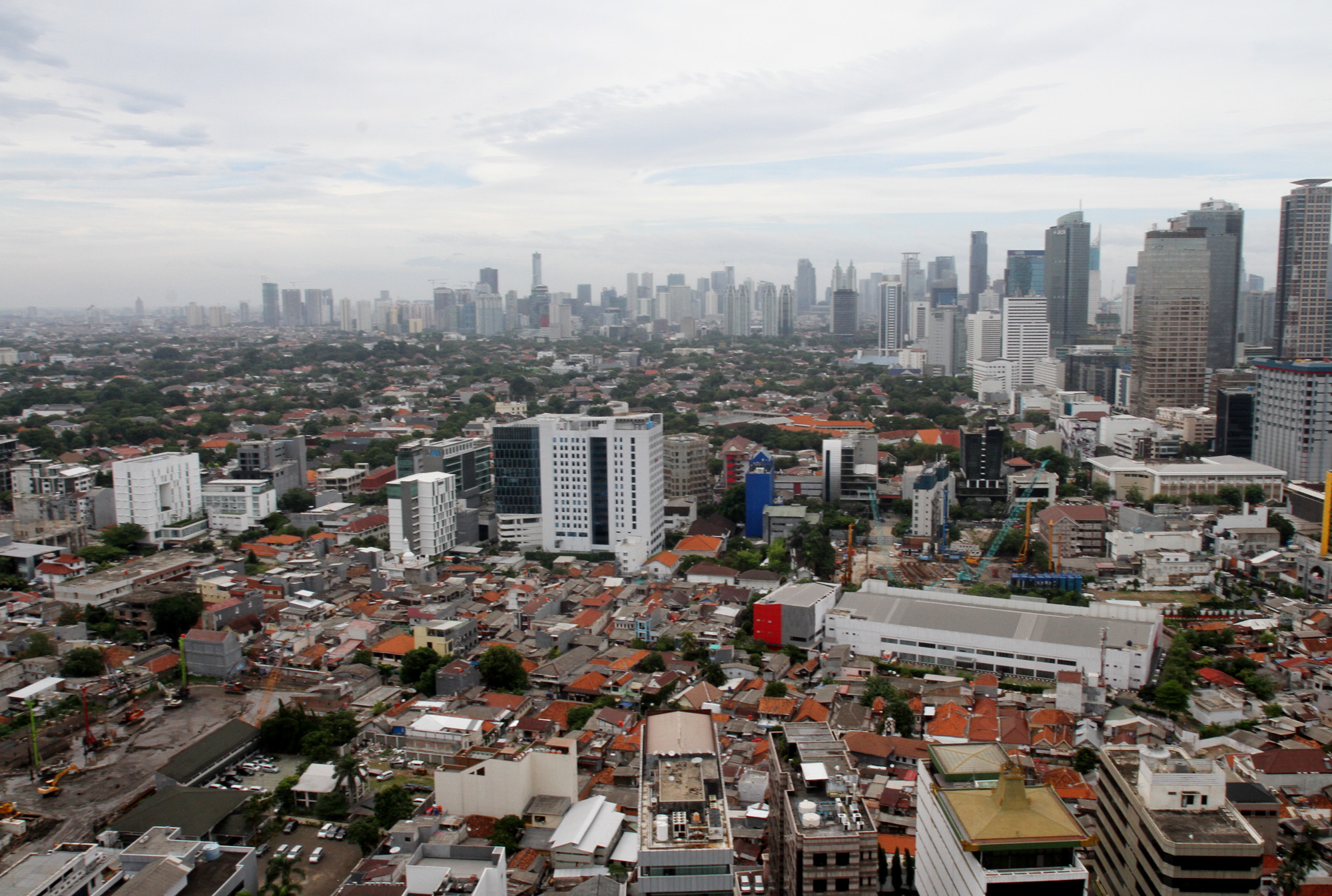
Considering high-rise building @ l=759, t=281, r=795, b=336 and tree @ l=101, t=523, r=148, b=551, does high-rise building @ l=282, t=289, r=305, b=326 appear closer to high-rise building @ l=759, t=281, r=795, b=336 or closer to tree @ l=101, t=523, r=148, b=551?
high-rise building @ l=759, t=281, r=795, b=336

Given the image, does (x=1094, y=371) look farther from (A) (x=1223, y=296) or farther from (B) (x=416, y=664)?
(B) (x=416, y=664)

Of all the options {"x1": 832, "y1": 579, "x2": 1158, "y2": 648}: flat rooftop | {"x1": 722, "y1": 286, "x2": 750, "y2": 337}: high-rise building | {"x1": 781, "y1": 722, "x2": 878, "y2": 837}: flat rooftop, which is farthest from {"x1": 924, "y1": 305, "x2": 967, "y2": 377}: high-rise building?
{"x1": 781, "y1": 722, "x2": 878, "y2": 837}: flat rooftop

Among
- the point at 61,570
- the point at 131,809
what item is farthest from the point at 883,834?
the point at 61,570

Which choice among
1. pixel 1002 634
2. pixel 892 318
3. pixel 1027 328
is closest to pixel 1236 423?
pixel 1002 634

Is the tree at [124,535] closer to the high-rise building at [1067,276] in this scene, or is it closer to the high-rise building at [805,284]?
the high-rise building at [1067,276]

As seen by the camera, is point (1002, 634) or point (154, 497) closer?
point (1002, 634)

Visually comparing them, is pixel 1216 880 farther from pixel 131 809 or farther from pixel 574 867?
pixel 131 809

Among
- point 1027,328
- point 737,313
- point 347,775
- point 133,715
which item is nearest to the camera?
point 347,775
